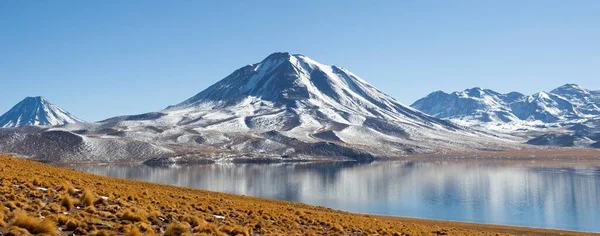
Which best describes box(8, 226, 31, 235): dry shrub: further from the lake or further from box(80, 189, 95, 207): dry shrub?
the lake

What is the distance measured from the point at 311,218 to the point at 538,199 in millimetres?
86733

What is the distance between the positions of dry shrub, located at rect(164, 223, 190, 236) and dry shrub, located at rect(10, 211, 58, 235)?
4123 millimetres

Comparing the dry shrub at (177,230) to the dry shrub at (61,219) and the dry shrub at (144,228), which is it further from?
the dry shrub at (61,219)

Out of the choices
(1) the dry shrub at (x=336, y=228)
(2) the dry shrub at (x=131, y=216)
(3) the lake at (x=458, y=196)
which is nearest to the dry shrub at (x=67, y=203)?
(2) the dry shrub at (x=131, y=216)

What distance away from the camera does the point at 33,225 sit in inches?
600

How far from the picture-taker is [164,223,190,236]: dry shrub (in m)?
18.3

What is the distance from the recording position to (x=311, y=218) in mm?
28922

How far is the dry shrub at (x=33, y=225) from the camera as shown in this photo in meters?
15.1

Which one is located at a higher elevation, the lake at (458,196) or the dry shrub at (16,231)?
the dry shrub at (16,231)

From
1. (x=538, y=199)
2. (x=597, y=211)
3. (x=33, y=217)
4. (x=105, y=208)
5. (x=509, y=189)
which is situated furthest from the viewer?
(x=509, y=189)

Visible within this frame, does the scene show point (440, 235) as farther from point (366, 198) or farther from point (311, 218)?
point (366, 198)

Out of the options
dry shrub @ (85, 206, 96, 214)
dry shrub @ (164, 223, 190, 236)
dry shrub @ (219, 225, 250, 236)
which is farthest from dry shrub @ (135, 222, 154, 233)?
dry shrub @ (219, 225, 250, 236)

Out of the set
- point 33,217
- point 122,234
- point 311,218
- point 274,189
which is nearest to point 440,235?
point 311,218

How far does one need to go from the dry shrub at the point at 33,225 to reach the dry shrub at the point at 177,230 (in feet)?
13.5
